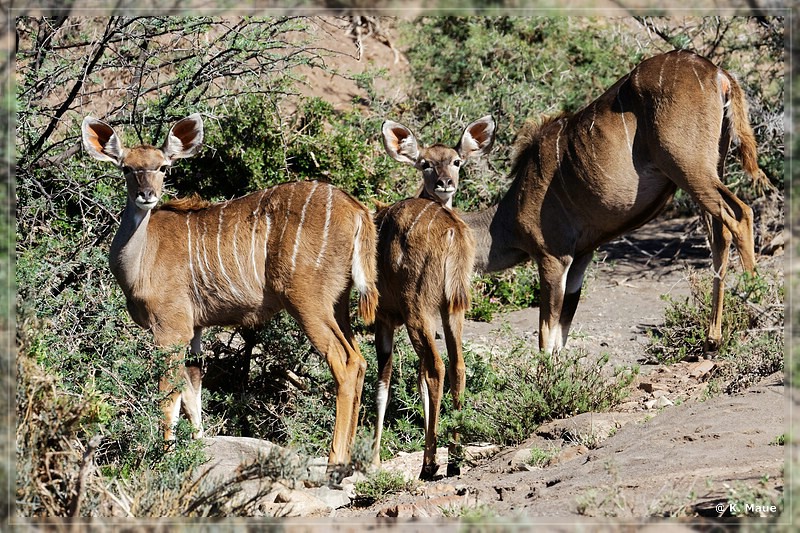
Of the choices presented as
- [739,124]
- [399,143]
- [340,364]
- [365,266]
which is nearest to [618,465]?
[340,364]

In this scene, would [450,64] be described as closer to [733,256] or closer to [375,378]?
[733,256]

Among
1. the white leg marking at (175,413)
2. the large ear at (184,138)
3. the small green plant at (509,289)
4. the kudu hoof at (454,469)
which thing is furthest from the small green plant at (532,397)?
the small green plant at (509,289)

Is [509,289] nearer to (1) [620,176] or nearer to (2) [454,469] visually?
(1) [620,176]

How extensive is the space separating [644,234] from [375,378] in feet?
14.5

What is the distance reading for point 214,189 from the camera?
26.5 ft

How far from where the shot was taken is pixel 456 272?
5.80m

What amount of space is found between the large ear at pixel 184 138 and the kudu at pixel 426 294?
1.16m

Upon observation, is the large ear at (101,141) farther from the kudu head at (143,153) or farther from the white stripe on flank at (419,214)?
the white stripe on flank at (419,214)

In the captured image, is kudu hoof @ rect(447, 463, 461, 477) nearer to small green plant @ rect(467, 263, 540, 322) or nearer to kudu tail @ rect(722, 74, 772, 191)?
kudu tail @ rect(722, 74, 772, 191)

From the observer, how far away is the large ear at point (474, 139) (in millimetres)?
7148

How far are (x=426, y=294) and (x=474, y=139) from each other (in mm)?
1877

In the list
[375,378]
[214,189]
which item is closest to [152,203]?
[375,378]

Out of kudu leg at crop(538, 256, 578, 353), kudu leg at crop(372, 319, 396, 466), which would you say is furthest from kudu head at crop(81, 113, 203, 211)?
kudu leg at crop(538, 256, 578, 353)

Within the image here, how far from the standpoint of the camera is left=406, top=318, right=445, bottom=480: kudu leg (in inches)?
227
